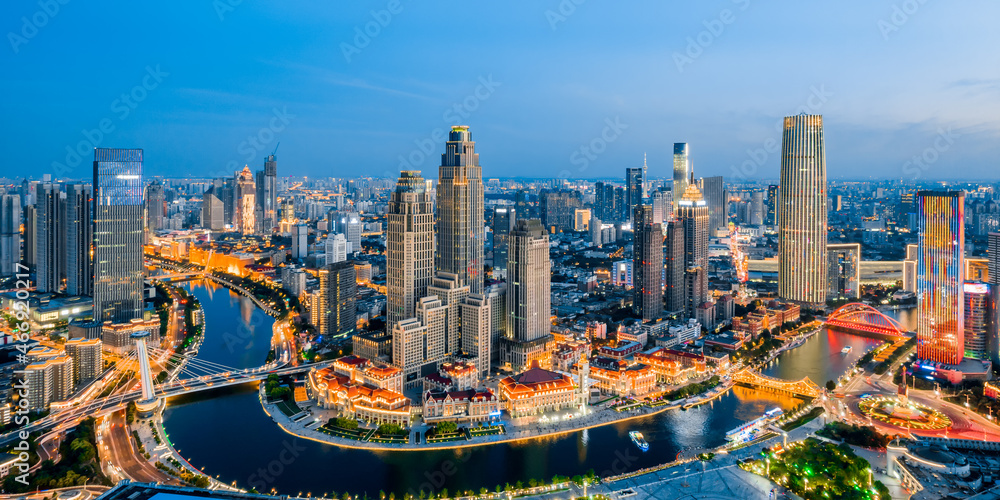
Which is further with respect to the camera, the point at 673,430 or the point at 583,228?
the point at 583,228

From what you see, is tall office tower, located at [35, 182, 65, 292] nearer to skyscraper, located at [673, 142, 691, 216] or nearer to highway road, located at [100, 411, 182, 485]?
highway road, located at [100, 411, 182, 485]

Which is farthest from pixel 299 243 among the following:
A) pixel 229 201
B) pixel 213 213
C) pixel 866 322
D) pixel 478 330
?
pixel 866 322

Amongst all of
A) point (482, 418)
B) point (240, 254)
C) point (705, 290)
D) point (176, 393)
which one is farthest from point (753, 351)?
point (240, 254)

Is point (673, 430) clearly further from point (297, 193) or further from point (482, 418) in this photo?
point (297, 193)

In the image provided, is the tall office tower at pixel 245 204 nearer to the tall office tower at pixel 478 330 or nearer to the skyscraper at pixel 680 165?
the skyscraper at pixel 680 165

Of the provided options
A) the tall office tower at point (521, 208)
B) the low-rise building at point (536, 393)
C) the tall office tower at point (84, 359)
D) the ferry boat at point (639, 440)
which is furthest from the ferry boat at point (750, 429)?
the tall office tower at point (521, 208)


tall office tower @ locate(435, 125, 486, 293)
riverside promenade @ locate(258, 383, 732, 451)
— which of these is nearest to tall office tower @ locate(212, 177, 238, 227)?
tall office tower @ locate(435, 125, 486, 293)

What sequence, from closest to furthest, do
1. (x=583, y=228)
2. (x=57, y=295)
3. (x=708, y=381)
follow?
(x=708, y=381) < (x=57, y=295) < (x=583, y=228)
